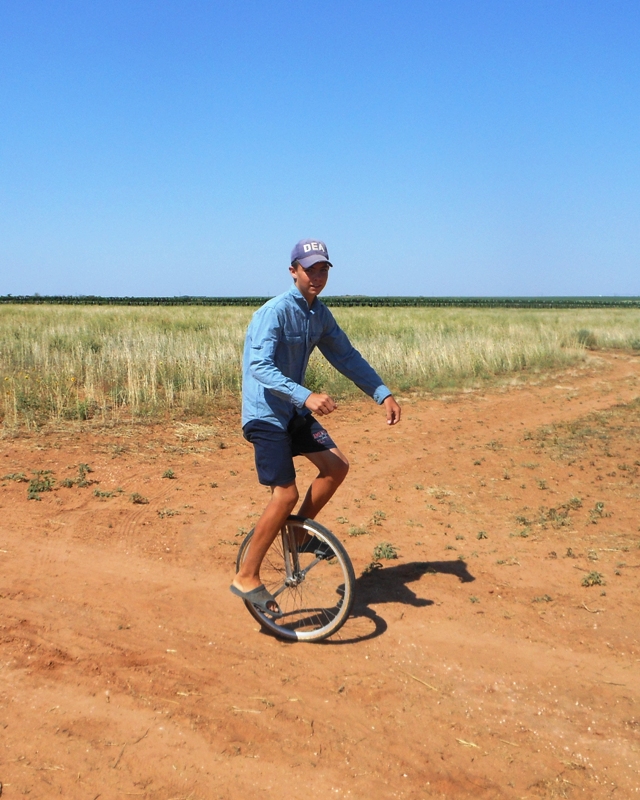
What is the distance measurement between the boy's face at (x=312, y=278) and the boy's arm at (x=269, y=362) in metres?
0.26

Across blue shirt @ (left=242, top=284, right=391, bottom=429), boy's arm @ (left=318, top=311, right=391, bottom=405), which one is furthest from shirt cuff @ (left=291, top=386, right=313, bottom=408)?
boy's arm @ (left=318, top=311, right=391, bottom=405)

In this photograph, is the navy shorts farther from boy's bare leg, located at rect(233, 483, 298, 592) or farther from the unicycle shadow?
the unicycle shadow

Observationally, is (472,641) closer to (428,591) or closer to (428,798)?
(428,591)

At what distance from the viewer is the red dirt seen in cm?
324

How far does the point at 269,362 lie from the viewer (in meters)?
4.18

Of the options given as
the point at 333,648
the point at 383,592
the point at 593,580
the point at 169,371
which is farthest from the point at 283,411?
the point at 169,371

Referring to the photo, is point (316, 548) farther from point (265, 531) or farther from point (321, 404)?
point (321, 404)

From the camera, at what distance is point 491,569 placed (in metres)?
5.75

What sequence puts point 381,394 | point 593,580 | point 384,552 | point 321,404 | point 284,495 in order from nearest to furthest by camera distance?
1. point 321,404
2. point 284,495
3. point 381,394
4. point 593,580
5. point 384,552

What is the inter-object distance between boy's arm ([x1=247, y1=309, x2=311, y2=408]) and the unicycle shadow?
4.88 feet

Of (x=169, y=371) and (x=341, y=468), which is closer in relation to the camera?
(x=341, y=468)

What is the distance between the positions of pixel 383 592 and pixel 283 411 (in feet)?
5.41

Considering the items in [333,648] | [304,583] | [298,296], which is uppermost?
[298,296]

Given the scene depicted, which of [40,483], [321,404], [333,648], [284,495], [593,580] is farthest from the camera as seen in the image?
[40,483]
